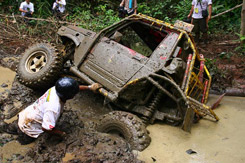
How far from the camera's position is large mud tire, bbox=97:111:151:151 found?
3.41 metres

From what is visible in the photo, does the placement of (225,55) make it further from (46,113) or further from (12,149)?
(12,149)

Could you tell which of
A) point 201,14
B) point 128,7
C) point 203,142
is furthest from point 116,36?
point 201,14

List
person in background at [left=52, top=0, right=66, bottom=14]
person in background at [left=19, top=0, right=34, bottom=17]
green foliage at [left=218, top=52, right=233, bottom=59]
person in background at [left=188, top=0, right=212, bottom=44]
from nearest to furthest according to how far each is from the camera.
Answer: green foliage at [left=218, top=52, right=233, bottom=59], person in background at [left=188, top=0, right=212, bottom=44], person in background at [left=19, top=0, right=34, bottom=17], person in background at [left=52, top=0, right=66, bottom=14]

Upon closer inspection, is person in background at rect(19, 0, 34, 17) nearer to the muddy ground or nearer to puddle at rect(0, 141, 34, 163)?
the muddy ground

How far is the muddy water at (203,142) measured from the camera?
320cm

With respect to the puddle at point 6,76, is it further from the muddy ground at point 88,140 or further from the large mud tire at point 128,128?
the large mud tire at point 128,128

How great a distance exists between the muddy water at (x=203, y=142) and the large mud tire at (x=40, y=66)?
6.42 feet

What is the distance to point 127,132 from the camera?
3506 millimetres

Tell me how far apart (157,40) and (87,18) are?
Result: 14.1 ft

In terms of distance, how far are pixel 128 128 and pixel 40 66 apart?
2.26 meters

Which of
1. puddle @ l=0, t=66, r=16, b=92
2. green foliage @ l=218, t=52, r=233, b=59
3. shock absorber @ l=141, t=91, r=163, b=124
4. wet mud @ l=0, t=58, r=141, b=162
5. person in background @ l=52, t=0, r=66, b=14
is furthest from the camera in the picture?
person in background @ l=52, t=0, r=66, b=14

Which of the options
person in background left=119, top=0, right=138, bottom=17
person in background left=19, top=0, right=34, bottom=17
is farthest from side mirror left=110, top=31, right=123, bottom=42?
person in background left=19, top=0, right=34, bottom=17

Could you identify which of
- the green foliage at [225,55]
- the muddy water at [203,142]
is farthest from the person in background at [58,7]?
the muddy water at [203,142]

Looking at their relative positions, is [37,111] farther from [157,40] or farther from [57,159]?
[157,40]
